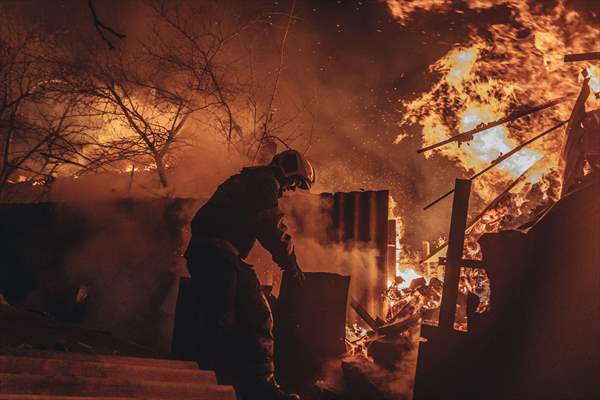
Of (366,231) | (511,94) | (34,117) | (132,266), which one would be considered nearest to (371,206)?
(366,231)

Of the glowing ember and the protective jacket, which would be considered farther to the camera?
the glowing ember

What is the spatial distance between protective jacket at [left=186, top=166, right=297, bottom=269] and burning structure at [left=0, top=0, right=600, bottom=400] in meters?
1.05

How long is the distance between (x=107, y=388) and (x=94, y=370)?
1.12 feet

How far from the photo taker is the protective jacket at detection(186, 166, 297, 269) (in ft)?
15.6

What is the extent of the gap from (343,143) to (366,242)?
9.99m

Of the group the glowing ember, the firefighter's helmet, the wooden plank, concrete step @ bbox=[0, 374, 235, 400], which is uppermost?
the glowing ember

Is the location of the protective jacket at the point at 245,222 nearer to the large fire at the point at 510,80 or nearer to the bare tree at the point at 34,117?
the large fire at the point at 510,80

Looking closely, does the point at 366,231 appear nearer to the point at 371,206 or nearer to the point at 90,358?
the point at 371,206

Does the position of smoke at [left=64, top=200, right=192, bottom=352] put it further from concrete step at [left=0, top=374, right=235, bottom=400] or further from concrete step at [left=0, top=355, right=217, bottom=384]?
concrete step at [left=0, top=374, right=235, bottom=400]

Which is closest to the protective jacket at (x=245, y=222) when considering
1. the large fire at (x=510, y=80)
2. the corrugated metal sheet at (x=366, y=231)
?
the corrugated metal sheet at (x=366, y=231)

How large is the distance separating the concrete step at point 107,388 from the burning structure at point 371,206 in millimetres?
46

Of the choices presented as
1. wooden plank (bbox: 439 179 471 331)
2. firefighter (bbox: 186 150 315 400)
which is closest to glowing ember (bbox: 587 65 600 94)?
wooden plank (bbox: 439 179 471 331)

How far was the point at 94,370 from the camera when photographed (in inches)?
120

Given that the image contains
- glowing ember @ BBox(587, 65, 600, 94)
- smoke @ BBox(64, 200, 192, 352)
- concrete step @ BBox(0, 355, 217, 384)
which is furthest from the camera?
smoke @ BBox(64, 200, 192, 352)
